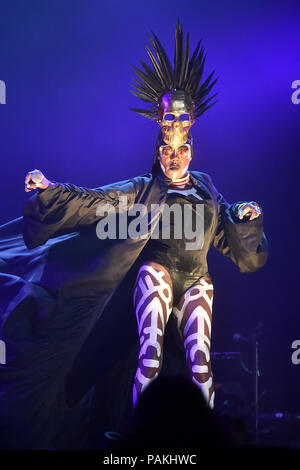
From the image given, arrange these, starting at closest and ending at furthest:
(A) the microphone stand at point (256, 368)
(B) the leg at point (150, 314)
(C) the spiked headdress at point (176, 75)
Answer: (B) the leg at point (150, 314), (C) the spiked headdress at point (176, 75), (A) the microphone stand at point (256, 368)

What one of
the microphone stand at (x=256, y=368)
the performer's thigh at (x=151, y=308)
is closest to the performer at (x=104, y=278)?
the performer's thigh at (x=151, y=308)

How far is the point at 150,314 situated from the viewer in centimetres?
257

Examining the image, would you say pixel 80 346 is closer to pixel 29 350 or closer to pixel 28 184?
pixel 29 350

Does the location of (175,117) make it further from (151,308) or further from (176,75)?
(151,308)

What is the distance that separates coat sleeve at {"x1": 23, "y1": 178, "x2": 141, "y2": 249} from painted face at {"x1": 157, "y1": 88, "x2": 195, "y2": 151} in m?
0.39

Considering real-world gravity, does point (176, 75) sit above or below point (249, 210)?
above

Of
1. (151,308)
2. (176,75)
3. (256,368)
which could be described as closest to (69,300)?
(151,308)

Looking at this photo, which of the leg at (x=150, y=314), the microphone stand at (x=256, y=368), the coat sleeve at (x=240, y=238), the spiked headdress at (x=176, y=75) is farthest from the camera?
the microphone stand at (x=256, y=368)

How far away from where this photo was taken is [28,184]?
8.36 feet

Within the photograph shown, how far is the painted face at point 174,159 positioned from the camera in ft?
9.62

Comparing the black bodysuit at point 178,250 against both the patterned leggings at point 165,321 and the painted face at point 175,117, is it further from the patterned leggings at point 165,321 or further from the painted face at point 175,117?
the painted face at point 175,117

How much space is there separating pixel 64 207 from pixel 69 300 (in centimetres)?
56

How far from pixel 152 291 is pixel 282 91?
102 inches
